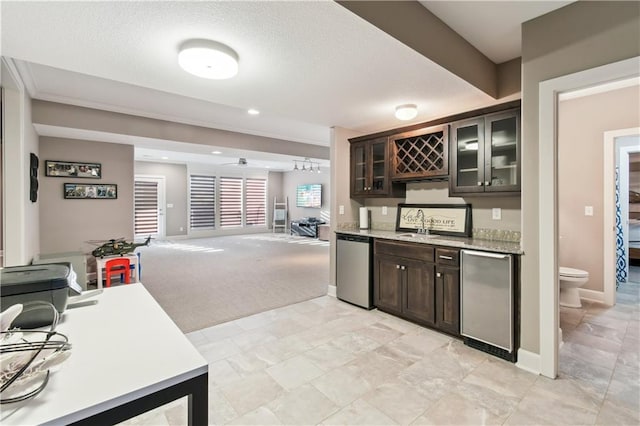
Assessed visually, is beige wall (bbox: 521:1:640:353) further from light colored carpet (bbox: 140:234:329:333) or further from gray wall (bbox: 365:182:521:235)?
light colored carpet (bbox: 140:234:329:333)

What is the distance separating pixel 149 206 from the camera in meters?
9.23

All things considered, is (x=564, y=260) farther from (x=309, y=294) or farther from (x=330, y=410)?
(x=330, y=410)

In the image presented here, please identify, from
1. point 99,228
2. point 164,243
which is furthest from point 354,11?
point 164,243

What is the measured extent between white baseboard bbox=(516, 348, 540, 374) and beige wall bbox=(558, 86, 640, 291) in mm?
2442

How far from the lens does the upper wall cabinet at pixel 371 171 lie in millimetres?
3707

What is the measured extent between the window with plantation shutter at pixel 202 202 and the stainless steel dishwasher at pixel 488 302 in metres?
9.10

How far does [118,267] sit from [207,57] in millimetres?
3830

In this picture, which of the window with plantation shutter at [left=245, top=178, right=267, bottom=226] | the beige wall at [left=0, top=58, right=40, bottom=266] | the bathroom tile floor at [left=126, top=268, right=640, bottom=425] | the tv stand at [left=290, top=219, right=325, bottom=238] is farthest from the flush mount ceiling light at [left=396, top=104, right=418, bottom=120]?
the window with plantation shutter at [left=245, top=178, right=267, bottom=226]

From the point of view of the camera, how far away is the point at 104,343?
0.96m

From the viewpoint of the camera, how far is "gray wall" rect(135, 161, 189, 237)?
30.9 ft

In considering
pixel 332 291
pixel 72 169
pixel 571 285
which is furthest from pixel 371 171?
pixel 72 169

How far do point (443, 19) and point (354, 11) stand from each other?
3.40 feet

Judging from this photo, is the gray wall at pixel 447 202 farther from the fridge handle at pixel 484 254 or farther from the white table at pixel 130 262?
the white table at pixel 130 262

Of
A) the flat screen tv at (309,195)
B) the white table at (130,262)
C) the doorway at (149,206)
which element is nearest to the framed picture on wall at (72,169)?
the white table at (130,262)
